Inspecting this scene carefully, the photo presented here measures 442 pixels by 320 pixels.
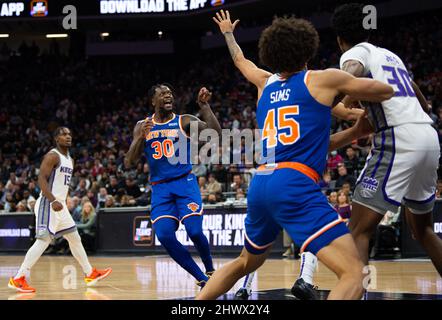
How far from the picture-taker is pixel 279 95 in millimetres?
4508

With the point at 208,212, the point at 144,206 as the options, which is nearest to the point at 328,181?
the point at 208,212

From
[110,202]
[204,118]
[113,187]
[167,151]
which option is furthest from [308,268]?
[113,187]

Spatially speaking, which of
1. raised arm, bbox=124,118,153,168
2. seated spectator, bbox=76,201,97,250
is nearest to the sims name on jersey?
raised arm, bbox=124,118,153,168

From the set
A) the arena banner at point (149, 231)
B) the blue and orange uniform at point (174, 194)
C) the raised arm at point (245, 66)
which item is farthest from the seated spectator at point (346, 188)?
the raised arm at point (245, 66)

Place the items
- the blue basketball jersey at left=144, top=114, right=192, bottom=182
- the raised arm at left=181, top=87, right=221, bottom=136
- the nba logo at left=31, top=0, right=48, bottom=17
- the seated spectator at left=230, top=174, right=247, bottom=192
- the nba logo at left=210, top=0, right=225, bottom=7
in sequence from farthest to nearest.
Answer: the nba logo at left=31, top=0, right=48, bottom=17 → the nba logo at left=210, top=0, right=225, bottom=7 → the seated spectator at left=230, top=174, right=247, bottom=192 → the blue basketball jersey at left=144, top=114, right=192, bottom=182 → the raised arm at left=181, top=87, right=221, bottom=136

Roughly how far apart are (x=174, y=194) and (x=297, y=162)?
3487 mm

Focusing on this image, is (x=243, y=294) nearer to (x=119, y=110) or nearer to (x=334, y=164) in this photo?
(x=334, y=164)

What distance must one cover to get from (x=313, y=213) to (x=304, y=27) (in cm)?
115

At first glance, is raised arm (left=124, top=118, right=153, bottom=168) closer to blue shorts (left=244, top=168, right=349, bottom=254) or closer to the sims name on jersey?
the sims name on jersey

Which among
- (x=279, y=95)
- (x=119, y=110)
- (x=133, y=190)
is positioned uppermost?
(x=119, y=110)

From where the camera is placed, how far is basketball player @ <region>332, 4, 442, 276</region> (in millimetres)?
5086

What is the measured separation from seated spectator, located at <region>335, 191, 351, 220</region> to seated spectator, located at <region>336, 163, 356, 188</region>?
0.78 metres

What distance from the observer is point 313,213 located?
4.19m

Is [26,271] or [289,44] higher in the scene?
[289,44]
